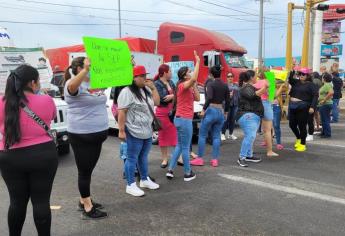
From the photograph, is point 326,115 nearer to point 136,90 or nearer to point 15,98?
point 136,90

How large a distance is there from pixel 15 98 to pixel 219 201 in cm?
290

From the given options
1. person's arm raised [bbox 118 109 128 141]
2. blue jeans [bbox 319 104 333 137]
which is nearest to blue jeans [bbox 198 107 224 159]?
person's arm raised [bbox 118 109 128 141]

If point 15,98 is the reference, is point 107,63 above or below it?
above

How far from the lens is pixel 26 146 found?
3.31 m

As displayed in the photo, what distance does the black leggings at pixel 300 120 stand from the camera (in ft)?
27.6

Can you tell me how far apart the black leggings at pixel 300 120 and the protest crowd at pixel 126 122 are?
0.02 metres

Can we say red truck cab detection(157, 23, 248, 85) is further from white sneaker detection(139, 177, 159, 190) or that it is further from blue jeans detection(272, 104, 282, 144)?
white sneaker detection(139, 177, 159, 190)

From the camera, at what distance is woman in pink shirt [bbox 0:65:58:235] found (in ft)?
10.8

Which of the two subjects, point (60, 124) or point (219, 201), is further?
point (60, 124)

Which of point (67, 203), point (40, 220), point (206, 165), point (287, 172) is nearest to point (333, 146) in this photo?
point (287, 172)

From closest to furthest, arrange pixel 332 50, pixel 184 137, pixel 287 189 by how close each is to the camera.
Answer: pixel 287 189, pixel 184 137, pixel 332 50

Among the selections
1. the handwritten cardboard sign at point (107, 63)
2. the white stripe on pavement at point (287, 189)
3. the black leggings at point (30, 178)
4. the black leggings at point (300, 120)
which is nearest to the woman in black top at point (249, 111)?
the white stripe on pavement at point (287, 189)

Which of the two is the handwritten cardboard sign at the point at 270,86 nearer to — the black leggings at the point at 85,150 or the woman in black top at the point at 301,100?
the woman in black top at the point at 301,100

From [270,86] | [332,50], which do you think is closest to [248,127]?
[270,86]
